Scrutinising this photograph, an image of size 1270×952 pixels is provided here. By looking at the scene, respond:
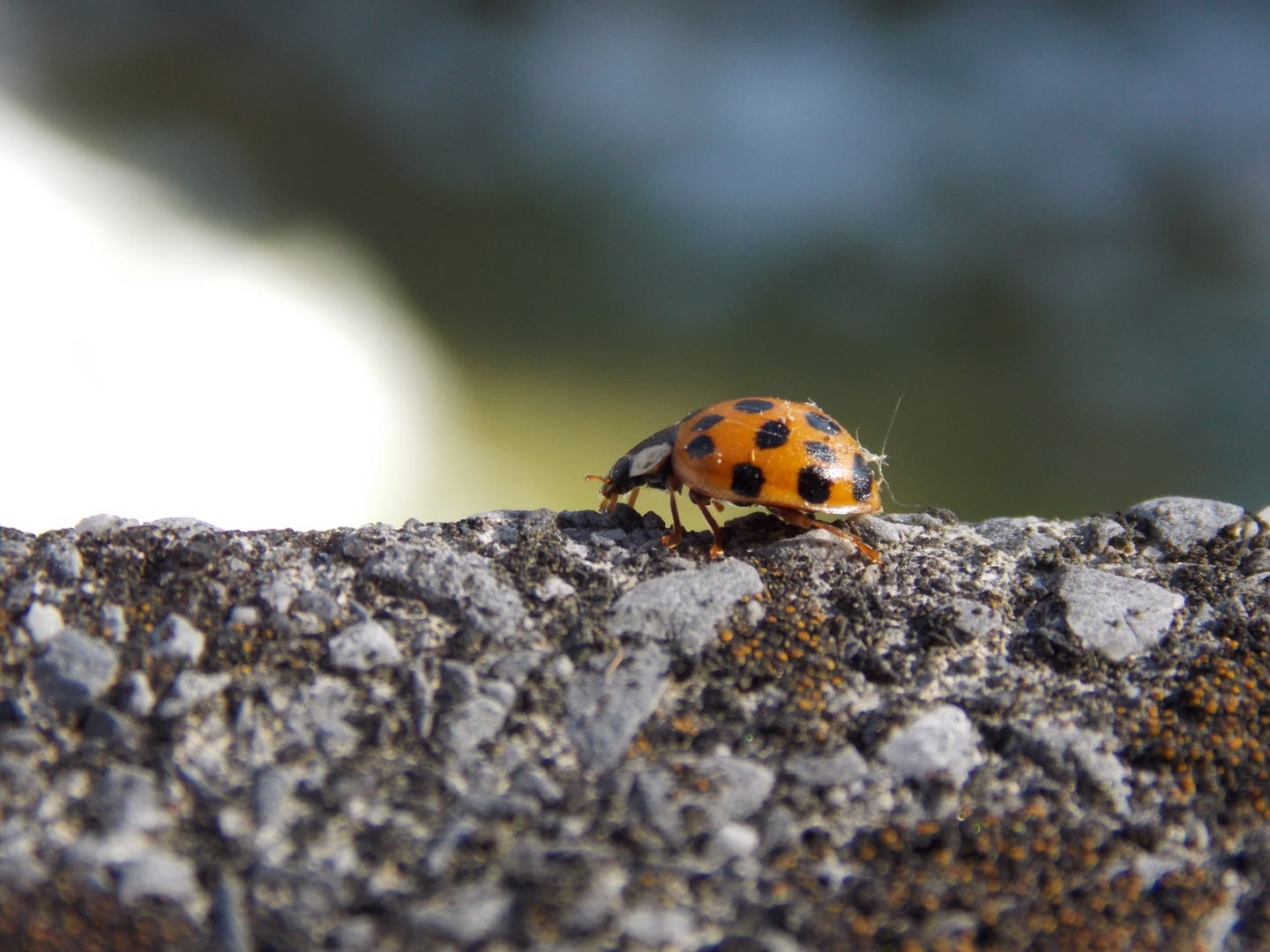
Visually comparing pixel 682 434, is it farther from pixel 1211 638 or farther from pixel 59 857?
pixel 59 857

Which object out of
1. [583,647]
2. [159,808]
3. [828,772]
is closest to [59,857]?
[159,808]

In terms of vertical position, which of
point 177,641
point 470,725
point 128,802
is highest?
point 177,641

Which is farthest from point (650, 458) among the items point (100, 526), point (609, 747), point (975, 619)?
point (100, 526)

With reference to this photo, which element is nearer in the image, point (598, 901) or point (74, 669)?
point (598, 901)

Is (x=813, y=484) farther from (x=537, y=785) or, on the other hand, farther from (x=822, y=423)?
(x=537, y=785)

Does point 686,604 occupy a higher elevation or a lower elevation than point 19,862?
higher

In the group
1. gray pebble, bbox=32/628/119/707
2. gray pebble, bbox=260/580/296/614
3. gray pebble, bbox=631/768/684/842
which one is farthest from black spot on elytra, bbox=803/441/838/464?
gray pebble, bbox=32/628/119/707

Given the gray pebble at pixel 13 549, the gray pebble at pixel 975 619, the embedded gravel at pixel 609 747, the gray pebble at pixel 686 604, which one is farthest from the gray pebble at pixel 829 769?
the gray pebble at pixel 13 549
